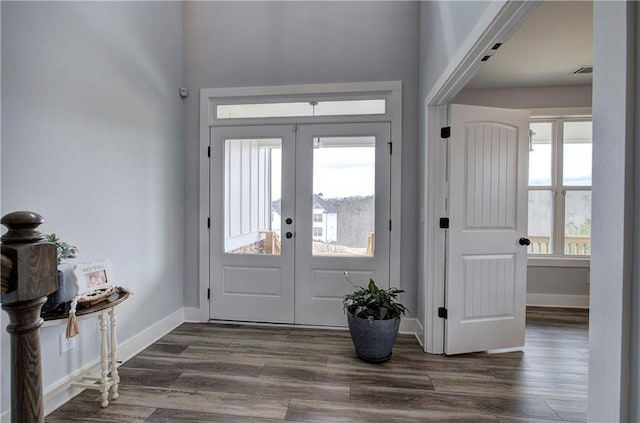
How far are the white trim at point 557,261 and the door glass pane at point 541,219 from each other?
0.11 meters

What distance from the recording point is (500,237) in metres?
2.57

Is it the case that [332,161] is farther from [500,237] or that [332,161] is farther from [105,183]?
[105,183]

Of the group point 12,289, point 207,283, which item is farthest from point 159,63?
point 12,289

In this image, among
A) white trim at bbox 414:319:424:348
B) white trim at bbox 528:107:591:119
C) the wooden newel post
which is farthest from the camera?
white trim at bbox 528:107:591:119

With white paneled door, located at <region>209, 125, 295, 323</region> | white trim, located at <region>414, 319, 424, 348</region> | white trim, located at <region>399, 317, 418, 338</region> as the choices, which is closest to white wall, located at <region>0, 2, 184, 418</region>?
white paneled door, located at <region>209, 125, 295, 323</region>

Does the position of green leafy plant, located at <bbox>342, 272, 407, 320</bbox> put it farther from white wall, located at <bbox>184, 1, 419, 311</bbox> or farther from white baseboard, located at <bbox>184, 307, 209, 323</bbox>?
white baseboard, located at <bbox>184, 307, 209, 323</bbox>

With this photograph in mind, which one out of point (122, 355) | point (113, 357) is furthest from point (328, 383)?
point (122, 355)

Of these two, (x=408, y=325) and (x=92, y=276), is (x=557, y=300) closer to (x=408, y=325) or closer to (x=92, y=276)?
(x=408, y=325)

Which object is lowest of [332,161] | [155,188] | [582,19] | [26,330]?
[26,330]

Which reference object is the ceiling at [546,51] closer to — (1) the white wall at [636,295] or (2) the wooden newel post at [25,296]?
(1) the white wall at [636,295]

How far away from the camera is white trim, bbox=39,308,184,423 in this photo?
1.80 meters

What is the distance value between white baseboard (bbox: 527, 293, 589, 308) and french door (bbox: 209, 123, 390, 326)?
217 centimetres

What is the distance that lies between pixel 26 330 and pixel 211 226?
8.60ft

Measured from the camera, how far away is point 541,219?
3.84 meters
